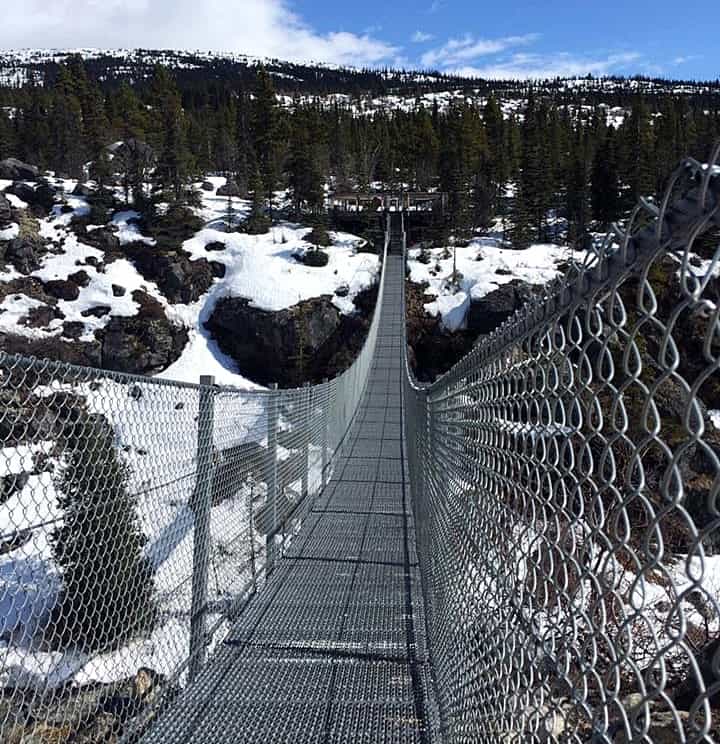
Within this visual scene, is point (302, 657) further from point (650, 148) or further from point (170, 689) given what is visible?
point (650, 148)

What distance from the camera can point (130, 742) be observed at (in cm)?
215

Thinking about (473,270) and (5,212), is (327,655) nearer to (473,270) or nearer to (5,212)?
(473,270)

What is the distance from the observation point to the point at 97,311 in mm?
23969

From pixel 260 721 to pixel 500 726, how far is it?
1192 mm

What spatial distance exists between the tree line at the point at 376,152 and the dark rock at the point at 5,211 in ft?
22.9

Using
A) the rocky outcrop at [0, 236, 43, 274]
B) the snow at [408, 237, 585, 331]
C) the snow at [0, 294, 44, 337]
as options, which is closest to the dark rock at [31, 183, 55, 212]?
the rocky outcrop at [0, 236, 43, 274]

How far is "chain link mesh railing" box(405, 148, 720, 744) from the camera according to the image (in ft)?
1.98

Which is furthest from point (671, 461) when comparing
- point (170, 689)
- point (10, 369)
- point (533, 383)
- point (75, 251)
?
point (75, 251)

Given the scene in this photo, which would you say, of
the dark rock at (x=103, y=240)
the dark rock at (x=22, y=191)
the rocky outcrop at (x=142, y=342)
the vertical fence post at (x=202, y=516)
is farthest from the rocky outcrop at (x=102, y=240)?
the vertical fence post at (x=202, y=516)

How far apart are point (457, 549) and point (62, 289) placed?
25.3 m

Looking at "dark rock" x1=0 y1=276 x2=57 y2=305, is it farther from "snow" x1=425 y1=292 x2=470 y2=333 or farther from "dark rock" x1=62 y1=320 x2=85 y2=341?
"snow" x1=425 y1=292 x2=470 y2=333

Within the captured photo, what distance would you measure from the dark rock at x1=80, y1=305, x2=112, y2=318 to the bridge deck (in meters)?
20.8

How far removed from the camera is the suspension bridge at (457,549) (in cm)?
71

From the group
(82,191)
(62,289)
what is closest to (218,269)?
(62,289)
